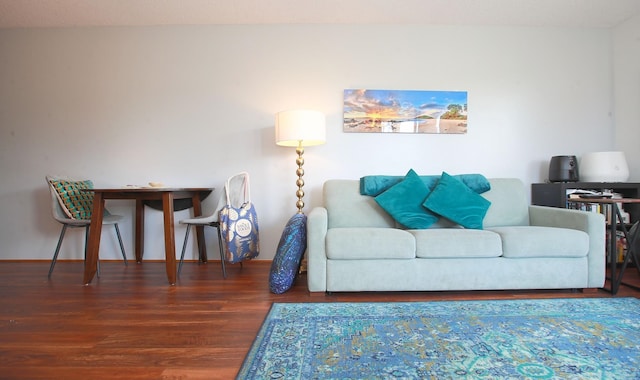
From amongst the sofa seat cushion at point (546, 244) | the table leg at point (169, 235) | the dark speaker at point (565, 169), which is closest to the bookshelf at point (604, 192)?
the dark speaker at point (565, 169)

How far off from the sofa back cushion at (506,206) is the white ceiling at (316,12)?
1.63 metres

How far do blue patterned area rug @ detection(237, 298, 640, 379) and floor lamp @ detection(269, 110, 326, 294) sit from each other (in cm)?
26

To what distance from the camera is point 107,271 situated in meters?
2.68

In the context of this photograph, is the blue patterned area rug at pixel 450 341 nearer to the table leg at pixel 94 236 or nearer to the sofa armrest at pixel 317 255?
the sofa armrest at pixel 317 255

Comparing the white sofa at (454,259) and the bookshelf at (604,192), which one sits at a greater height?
the bookshelf at (604,192)

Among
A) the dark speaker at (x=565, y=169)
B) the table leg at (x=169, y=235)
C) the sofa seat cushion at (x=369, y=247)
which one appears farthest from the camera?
the dark speaker at (x=565, y=169)

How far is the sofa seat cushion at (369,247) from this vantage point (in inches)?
76.9

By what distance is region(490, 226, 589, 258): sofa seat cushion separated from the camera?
1987 mm

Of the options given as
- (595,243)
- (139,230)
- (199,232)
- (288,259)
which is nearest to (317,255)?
(288,259)

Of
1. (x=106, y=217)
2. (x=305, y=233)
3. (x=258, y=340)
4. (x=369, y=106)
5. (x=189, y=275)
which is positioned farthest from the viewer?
(x=369, y=106)

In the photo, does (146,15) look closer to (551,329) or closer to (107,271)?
(107,271)

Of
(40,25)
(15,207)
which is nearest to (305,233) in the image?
(15,207)

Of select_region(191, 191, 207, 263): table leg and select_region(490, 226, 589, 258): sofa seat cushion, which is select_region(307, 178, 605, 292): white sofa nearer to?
select_region(490, 226, 589, 258): sofa seat cushion

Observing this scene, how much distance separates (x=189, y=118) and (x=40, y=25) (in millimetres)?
1766
